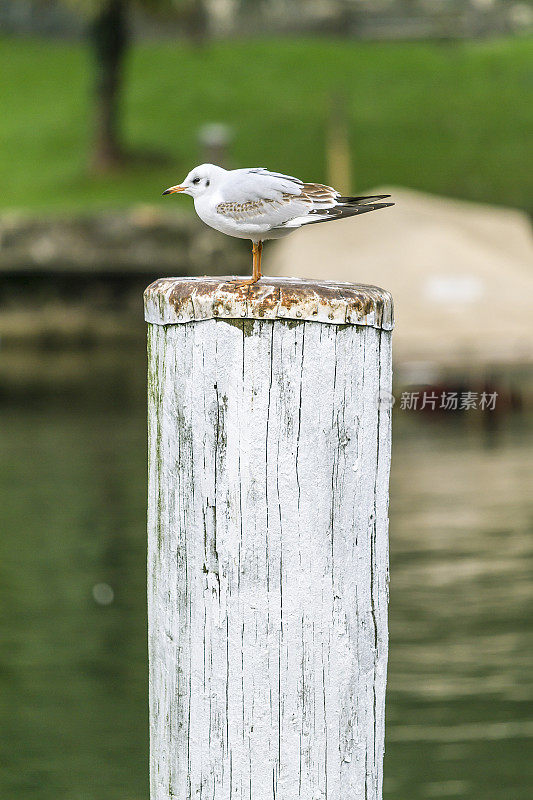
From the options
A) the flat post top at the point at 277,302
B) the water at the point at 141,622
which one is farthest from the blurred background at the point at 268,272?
the flat post top at the point at 277,302

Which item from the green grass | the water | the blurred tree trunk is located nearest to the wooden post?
the water

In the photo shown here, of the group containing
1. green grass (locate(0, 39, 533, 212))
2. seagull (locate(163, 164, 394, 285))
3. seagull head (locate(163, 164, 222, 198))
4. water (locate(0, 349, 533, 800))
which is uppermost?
green grass (locate(0, 39, 533, 212))

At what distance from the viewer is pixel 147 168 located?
26.8 m

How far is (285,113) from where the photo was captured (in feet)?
96.4

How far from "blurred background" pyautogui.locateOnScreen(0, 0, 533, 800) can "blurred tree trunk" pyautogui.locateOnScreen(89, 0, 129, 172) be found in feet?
0.21

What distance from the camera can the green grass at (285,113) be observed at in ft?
85.1

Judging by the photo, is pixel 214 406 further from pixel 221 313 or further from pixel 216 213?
pixel 216 213

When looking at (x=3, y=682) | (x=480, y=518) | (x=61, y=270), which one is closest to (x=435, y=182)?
(x=61, y=270)

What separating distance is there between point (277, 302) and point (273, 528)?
0.41 meters

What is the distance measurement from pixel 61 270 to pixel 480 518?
1401 centimetres

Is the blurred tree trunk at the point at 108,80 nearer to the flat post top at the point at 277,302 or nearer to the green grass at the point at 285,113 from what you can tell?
the green grass at the point at 285,113

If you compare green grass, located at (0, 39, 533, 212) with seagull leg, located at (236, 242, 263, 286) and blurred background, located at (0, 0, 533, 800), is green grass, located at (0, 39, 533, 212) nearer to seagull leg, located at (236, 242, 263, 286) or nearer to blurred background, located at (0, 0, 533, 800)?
blurred background, located at (0, 0, 533, 800)

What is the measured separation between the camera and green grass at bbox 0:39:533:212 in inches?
1022

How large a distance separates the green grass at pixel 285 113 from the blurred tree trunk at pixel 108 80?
1.74 feet
